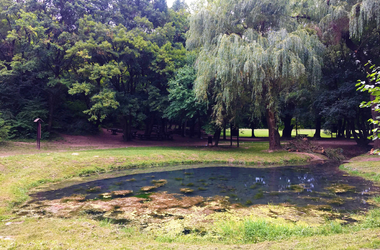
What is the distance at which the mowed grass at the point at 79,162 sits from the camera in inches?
359

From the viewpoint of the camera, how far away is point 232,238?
16.4 ft

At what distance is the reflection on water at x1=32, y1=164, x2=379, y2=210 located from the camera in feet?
27.2

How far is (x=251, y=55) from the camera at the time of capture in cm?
1505

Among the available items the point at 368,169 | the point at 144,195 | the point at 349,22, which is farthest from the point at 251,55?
the point at 144,195

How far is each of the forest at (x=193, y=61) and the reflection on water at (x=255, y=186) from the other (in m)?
5.26

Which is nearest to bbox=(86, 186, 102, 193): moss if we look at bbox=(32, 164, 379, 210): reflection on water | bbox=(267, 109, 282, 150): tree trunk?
bbox=(32, 164, 379, 210): reflection on water

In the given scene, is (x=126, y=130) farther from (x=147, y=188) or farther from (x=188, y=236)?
(x=188, y=236)

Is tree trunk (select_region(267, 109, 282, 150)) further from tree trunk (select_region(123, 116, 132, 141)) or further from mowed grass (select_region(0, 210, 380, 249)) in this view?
tree trunk (select_region(123, 116, 132, 141))

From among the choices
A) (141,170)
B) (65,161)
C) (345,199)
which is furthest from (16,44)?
(345,199)

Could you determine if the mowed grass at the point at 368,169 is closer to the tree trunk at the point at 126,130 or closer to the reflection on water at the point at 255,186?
the reflection on water at the point at 255,186

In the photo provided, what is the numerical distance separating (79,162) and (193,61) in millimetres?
12634

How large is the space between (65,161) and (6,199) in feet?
16.6

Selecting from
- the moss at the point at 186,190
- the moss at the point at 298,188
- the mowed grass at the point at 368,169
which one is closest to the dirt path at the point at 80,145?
the mowed grass at the point at 368,169

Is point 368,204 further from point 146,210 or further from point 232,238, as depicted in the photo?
point 146,210
